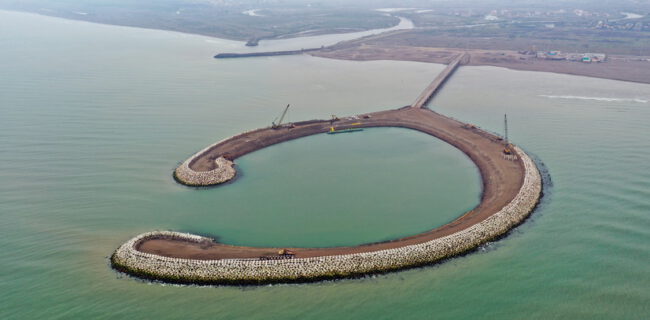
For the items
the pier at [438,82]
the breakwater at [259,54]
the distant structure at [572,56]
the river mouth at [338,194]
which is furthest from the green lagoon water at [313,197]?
the breakwater at [259,54]

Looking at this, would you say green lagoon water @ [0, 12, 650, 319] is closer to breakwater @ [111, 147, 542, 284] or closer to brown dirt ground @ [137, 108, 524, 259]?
breakwater @ [111, 147, 542, 284]

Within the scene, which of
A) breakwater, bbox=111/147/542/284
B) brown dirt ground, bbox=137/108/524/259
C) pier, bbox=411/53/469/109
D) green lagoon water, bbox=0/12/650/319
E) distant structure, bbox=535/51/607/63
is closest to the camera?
green lagoon water, bbox=0/12/650/319

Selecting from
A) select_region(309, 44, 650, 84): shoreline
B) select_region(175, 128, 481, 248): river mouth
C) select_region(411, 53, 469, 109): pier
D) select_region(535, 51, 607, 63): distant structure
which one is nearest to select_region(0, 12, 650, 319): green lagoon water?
select_region(175, 128, 481, 248): river mouth

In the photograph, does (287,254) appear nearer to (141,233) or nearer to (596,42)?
(141,233)

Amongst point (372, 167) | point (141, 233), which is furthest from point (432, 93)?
point (141, 233)

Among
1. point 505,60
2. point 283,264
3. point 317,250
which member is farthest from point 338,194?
point 505,60

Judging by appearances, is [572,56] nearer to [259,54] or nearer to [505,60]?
[505,60]

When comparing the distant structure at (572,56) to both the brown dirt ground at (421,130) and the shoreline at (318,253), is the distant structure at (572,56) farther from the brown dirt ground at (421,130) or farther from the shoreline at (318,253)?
the shoreline at (318,253)
